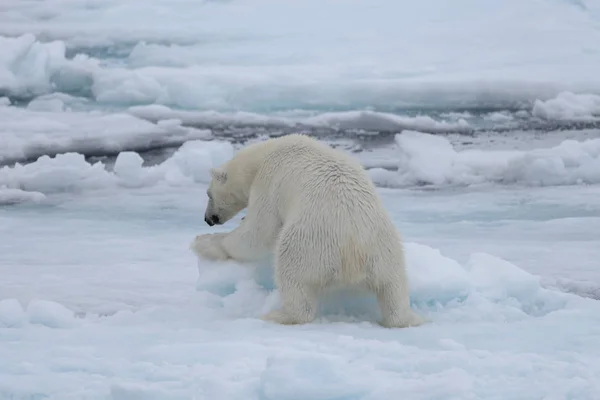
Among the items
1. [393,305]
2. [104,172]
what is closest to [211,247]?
[393,305]

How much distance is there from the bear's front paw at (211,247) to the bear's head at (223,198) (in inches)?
7.6

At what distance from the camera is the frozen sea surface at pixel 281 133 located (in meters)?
3.42

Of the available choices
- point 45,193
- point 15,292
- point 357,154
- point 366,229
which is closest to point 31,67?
point 45,193

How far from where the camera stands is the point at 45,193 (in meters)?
8.73

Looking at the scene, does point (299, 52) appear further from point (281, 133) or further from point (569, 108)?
point (569, 108)

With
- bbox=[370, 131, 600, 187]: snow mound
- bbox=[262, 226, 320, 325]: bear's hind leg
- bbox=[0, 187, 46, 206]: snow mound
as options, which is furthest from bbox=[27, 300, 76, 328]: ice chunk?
bbox=[370, 131, 600, 187]: snow mound

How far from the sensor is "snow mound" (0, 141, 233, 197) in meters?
8.88

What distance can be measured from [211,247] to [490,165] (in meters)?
5.55

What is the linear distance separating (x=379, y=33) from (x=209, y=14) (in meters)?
2.07

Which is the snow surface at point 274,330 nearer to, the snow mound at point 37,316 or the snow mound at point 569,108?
the snow mound at point 37,316

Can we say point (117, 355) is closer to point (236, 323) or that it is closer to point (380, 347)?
point (236, 323)

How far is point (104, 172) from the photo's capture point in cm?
912

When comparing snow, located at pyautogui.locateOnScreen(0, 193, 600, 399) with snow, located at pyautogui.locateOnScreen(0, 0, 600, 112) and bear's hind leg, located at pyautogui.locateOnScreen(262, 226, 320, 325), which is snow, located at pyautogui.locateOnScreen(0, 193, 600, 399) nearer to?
bear's hind leg, located at pyautogui.locateOnScreen(262, 226, 320, 325)

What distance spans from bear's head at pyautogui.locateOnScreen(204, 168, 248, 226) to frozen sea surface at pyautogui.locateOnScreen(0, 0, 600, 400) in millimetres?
392
